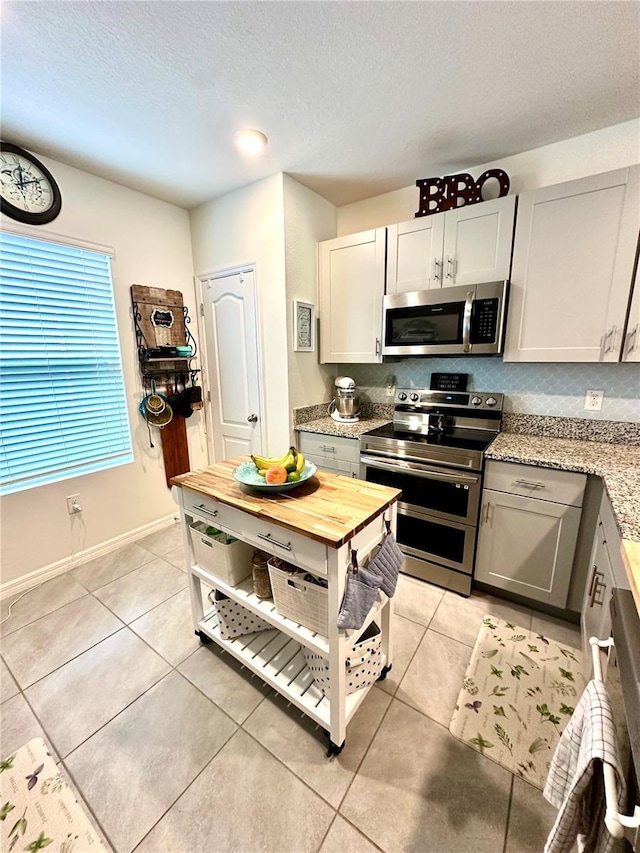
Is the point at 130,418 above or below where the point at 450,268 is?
below

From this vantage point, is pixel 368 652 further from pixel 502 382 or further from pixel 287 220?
pixel 287 220

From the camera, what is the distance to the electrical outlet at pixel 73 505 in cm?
242

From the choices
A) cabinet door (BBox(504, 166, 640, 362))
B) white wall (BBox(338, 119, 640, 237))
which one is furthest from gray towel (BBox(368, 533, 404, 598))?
white wall (BBox(338, 119, 640, 237))

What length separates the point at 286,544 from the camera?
120cm

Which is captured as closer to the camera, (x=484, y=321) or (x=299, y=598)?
(x=299, y=598)

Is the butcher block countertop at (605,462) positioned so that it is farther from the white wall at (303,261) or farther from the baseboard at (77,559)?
the baseboard at (77,559)

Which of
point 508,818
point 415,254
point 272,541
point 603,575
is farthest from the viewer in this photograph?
point 415,254

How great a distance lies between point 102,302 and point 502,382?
9.60 ft

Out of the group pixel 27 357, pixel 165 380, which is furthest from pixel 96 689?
pixel 165 380

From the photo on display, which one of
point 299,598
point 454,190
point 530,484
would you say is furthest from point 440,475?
point 454,190

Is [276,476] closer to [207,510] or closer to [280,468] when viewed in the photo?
[280,468]

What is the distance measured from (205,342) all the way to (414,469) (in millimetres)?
2184

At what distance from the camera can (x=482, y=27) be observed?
131 centimetres

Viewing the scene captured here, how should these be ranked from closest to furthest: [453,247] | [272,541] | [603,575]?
[272,541]
[603,575]
[453,247]
